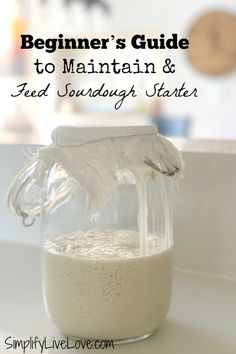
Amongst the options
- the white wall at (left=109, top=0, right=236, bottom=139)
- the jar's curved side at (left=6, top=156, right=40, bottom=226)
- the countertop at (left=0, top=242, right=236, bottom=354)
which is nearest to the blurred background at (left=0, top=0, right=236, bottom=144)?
the white wall at (left=109, top=0, right=236, bottom=139)

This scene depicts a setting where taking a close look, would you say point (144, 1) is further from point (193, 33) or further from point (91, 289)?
point (91, 289)

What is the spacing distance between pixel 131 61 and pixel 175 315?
9.64 feet

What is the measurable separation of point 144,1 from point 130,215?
9.93 ft

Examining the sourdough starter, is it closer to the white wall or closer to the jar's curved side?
the jar's curved side

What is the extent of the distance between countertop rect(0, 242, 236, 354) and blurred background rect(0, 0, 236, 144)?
8.04 feet

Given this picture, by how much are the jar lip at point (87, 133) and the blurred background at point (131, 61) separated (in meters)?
2.61

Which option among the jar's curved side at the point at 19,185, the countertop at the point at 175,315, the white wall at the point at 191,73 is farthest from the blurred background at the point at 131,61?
the jar's curved side at the point at 19,185

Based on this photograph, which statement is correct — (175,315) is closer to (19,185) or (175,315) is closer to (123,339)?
(123,339)

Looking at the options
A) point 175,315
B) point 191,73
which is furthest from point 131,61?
point 175,315

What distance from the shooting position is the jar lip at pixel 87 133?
44 cm

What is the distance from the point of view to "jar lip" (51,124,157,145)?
1.43 ft

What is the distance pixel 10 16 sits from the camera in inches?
145

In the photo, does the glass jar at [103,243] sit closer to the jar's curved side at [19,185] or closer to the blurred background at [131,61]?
the jar's curved side at [19,185]

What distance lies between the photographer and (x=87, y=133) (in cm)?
44
